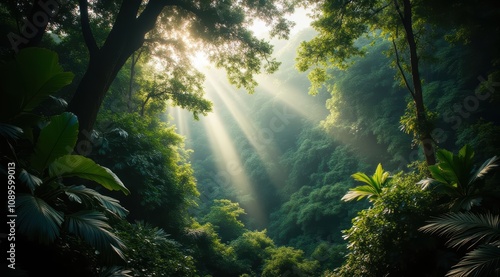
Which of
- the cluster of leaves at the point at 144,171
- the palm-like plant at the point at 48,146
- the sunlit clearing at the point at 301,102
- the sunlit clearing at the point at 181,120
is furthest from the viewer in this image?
the sunlit clearing at the point at 181,120

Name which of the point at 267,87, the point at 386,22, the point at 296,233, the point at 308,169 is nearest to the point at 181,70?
the point at 386,22

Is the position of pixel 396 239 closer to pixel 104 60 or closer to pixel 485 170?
pixel 485 170

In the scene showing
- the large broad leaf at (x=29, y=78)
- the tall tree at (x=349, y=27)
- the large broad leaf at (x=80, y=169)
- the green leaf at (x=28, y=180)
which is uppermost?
the tall tree at (x=349, y=27)

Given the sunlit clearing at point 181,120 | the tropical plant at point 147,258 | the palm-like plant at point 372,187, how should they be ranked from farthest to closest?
1. the sunlit clearing at point 181,120
2. the palm-like plant at point 372,187
3. the tropical plant at point 147,258

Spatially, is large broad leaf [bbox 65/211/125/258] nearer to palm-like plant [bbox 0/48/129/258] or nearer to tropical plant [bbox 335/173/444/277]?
palm-like plant [bbox 0/48/129/258]

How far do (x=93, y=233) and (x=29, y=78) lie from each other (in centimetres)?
254

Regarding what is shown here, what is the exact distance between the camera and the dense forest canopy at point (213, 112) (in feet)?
12.3

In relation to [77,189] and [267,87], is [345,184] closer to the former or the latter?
[77,189]

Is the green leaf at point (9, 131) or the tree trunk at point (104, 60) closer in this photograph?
the green leaf at point (9, 131)

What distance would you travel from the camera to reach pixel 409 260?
4.73m

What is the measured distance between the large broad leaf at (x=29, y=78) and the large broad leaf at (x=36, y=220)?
1701 mm

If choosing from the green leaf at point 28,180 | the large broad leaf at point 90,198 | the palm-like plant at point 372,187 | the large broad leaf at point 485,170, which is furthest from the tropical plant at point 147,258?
the large broad leaf at point 485,170

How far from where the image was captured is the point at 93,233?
10.7 ft

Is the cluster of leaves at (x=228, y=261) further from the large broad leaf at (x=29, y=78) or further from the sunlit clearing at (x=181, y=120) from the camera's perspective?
the sunlit clearing at (x=181, y=120)
